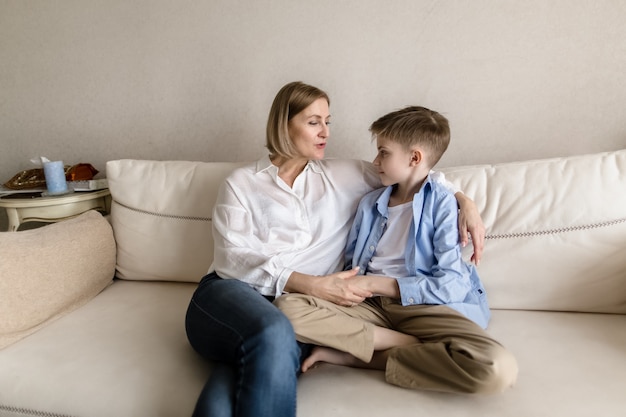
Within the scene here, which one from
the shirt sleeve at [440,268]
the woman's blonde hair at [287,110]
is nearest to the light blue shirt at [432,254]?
the shirt sleeve at [440,268]

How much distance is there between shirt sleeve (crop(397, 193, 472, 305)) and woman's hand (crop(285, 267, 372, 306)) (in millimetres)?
115

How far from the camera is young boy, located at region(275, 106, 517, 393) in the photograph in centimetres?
109

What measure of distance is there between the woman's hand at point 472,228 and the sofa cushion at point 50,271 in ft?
4.24

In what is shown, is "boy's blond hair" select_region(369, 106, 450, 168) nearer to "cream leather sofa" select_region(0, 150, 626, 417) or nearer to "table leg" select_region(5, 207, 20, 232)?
"cream leather sofa" select_region(0, 150, 626, 417)

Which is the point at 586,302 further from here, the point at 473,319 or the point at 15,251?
the point at 15,251

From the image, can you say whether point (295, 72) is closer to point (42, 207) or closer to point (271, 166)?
point (271, 166)

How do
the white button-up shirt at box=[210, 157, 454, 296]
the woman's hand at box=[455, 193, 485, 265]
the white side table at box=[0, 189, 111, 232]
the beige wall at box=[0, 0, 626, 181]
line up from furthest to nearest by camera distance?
the white side table at box=[0, 189, 111, 232], the beige wall at box=[0, 0, 626, 181], the white button-up shirt at box=[210, 157, 454, 296], the woman's hand at box=[455, 193, 485, 265]

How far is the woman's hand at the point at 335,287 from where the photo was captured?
1309 mm

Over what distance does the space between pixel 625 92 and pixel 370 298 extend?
3.87ft

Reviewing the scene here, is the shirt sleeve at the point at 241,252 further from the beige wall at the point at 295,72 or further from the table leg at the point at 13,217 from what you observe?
the table leg at the point at 13,217

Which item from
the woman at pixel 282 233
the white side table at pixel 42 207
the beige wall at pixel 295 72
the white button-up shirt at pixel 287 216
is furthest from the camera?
the white side table at pixel 42 207

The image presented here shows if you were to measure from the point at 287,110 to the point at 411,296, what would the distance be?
70cm

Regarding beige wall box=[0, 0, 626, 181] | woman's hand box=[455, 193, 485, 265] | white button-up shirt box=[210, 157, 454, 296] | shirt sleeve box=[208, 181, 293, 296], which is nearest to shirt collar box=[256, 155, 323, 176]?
white button-up shirt box=[210, 157, 454, 296]

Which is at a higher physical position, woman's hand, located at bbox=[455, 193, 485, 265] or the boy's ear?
the boy's ear
